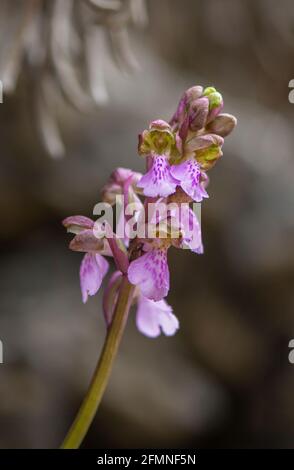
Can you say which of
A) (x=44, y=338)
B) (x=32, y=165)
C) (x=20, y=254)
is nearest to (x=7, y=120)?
(x=32, y=165)

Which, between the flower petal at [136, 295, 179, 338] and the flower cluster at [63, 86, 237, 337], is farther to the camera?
the flower petal at [136, 295, 179, 338]

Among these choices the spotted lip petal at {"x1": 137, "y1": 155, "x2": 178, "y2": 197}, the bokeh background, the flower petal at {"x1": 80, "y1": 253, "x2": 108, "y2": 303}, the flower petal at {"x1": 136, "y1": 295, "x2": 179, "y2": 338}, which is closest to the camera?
the spotted lip petal at {"x1": 137, "y1": 155, "x2": 178, "y2": 197}

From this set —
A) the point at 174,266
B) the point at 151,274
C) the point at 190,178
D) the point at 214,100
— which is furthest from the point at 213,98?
the point at 174,266

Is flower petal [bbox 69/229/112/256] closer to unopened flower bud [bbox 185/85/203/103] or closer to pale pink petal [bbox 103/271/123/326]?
pale pink petal [bbox 103/271/123/326]

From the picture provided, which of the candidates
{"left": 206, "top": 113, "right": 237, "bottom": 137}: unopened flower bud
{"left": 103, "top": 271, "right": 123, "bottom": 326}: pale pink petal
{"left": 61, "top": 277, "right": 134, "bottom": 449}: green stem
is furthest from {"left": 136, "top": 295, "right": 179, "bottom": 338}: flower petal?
{"left": 206, "top": 113, "right": 237, "bottom": 137}: unopened flower bud

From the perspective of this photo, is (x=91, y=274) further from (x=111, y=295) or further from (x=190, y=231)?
(x=190, y=231)

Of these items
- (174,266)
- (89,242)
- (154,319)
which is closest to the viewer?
(89,242)
